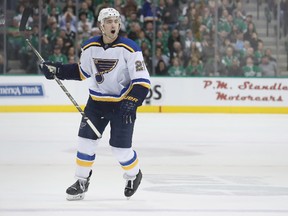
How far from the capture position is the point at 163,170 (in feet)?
25.3

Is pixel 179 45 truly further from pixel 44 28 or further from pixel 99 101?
pixel 99 101

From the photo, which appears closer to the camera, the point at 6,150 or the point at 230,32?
the point at 6,150

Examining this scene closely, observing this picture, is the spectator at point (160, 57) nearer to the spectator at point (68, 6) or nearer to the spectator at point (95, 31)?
the spectator at point (95, 31)

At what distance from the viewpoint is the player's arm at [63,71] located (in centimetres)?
609

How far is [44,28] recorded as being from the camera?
1580 centimetres

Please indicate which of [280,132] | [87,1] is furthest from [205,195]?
[87,1]

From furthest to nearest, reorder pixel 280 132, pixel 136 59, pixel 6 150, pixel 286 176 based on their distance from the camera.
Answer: pixel 280 132 < pixel 6 150 < pixel 286 176 < pixel 136 59

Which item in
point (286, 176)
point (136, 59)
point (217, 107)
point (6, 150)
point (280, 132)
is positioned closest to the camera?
point (136, 59)

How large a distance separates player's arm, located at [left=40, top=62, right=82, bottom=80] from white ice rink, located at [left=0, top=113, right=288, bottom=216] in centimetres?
82

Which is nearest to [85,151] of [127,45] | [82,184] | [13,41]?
[82,184]

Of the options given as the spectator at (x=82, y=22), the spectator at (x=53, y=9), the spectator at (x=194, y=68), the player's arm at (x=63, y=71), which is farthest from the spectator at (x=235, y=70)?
the player's arm at (x=63, y=71)

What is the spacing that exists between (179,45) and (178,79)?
0.83 metres

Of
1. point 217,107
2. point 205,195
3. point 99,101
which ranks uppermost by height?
point 99,101

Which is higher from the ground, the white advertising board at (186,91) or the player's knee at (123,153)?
the player's knee at (123,153)
